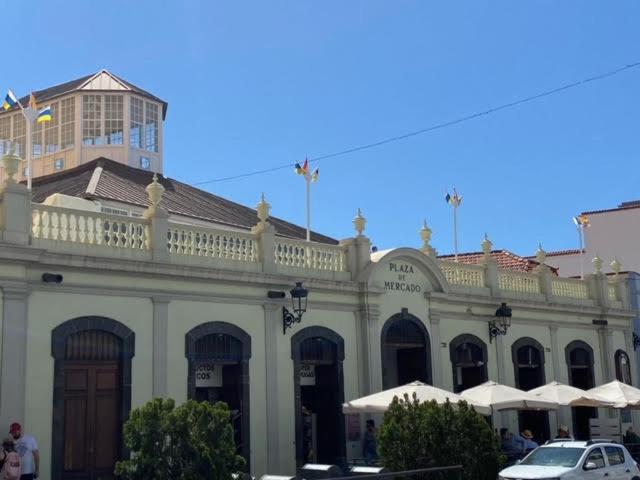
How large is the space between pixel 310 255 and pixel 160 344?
4.97 meters

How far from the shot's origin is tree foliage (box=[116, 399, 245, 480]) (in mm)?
12031

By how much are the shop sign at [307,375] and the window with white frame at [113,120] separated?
1150 cm

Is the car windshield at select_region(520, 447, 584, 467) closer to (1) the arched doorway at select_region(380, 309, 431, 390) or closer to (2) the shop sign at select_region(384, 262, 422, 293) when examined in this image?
(1) the arched doorway at select_region(380, 309, 431, 390)

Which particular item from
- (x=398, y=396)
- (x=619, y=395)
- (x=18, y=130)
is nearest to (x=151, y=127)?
(x=18, y=130)

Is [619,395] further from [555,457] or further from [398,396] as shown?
[398,396]

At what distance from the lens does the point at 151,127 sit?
99.9 ft

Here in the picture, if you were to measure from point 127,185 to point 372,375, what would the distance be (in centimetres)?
864

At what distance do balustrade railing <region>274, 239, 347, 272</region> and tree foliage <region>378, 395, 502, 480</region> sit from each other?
266 inches

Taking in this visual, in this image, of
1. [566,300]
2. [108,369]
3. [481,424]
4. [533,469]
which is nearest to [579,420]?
[566,300]

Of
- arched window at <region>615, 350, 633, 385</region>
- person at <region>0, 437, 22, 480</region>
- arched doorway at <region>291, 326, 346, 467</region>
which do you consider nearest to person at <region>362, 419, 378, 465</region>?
arched doorway at <region>291, 326, 346, 467</region>

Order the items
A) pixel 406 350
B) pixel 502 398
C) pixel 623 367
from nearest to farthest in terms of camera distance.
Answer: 1. pixel 502 398
2. pixel 406 350
3. pixel 623 367

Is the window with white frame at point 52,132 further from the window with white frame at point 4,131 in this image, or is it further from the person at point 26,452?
the person at point 26,452

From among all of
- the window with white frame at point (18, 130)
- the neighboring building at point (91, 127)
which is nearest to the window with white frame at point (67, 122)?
the neighboring building at point (91, 127)

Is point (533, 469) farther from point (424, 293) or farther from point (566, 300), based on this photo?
point (566, 300)
